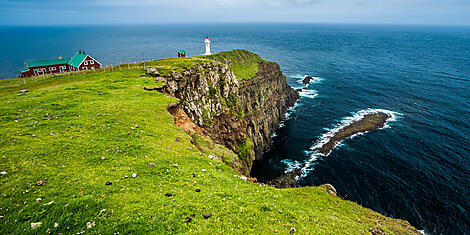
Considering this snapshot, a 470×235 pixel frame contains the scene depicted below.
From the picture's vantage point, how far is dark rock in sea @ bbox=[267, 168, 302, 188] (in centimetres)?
4706

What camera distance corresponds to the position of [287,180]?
49.1 meters

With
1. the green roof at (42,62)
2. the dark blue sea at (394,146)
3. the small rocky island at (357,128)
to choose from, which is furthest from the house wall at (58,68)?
the small rocky island at (357,128)

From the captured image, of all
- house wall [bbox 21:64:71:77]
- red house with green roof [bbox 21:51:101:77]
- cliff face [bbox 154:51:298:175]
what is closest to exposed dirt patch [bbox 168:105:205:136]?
cliff face [bbox 154:51:298:175]

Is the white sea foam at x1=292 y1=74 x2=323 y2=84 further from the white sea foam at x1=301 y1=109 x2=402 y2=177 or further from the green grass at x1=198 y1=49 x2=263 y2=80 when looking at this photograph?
the white sea foam at x1=301 y1=109 x2=402 y2=177

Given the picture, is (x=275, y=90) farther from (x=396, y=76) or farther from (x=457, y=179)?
(x=396, y=76)

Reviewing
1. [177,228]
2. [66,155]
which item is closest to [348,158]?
[177,228]

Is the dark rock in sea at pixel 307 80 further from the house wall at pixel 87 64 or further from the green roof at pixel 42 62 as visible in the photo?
the green roof at pixel 42 62

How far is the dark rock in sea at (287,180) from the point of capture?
47.1 metres

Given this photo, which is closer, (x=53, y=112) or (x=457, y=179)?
(x=53, y=112)

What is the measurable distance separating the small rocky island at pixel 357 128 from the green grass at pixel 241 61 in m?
33.5

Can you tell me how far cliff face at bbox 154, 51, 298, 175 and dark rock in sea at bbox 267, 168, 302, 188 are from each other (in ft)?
23.2

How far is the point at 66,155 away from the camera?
14.8m

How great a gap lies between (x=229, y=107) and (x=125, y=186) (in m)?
40.7

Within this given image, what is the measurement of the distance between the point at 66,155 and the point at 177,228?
10.4m
